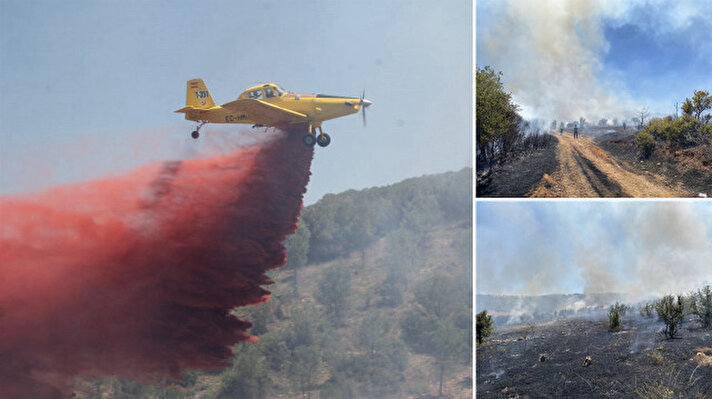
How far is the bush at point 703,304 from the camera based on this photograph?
10.2m

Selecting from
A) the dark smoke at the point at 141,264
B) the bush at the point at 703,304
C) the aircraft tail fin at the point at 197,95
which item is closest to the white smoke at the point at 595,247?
the bush at the point at 703,304

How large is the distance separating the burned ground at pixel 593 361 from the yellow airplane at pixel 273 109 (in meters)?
5.08

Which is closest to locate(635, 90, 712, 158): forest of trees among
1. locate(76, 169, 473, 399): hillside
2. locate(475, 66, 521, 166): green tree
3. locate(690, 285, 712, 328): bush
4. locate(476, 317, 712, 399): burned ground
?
locate(475, 66, 521, 166): green tree

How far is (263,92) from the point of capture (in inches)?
416

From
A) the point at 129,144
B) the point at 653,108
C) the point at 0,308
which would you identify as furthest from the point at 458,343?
the point at 0,308

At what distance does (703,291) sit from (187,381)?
1014 cm

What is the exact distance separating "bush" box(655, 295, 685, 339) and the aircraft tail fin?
28.7 ft

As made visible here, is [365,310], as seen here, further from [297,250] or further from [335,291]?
[297,250]

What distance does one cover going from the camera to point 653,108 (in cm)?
1054

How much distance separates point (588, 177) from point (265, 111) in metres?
5.84

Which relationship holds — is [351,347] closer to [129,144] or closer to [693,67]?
[129,144]

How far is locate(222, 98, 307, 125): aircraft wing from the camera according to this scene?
405 inches

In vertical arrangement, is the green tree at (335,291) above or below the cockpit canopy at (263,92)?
below

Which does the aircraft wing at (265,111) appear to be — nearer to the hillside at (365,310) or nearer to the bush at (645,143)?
the hillside at (365,310)
